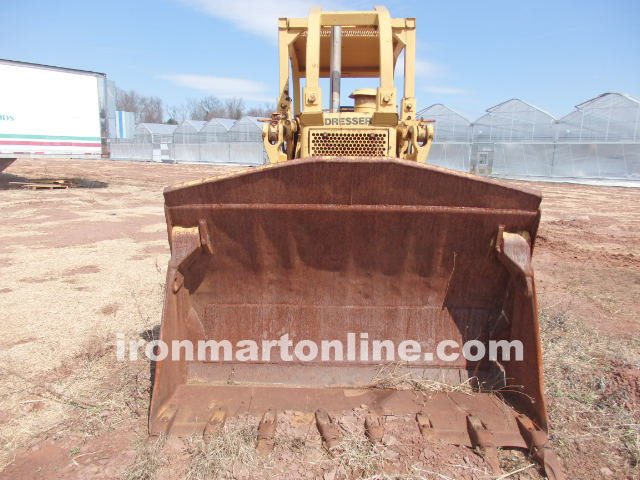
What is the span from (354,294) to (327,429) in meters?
0.87

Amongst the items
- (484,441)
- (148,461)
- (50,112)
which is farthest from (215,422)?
(50,112)

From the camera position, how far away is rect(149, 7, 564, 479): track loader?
2.44m

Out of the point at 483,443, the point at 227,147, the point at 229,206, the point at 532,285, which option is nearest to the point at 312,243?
the point at 229,206

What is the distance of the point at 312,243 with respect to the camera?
2781 mm

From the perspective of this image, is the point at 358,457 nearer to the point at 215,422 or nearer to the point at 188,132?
the point at 215,422

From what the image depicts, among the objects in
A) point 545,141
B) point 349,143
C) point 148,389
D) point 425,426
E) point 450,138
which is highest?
point 450,138

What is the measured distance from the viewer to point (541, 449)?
90.4 inches

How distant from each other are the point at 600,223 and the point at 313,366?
A: 10.4 meters

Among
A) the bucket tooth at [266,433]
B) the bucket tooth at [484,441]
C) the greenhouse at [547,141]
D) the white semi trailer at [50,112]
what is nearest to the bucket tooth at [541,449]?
the bucket tooth at [484,441]

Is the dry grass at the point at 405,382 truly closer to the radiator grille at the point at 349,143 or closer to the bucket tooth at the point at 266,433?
the bucket tooth at the point at 266,433

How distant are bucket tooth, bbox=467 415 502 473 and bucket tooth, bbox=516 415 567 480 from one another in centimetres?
19

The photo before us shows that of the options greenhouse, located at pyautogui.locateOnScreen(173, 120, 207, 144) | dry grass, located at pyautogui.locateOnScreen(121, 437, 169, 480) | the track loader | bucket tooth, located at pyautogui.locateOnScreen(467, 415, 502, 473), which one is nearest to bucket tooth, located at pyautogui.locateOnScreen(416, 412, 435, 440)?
the track loader

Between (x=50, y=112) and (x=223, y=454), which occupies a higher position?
(x=50, y=112)

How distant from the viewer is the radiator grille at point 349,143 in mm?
3449
